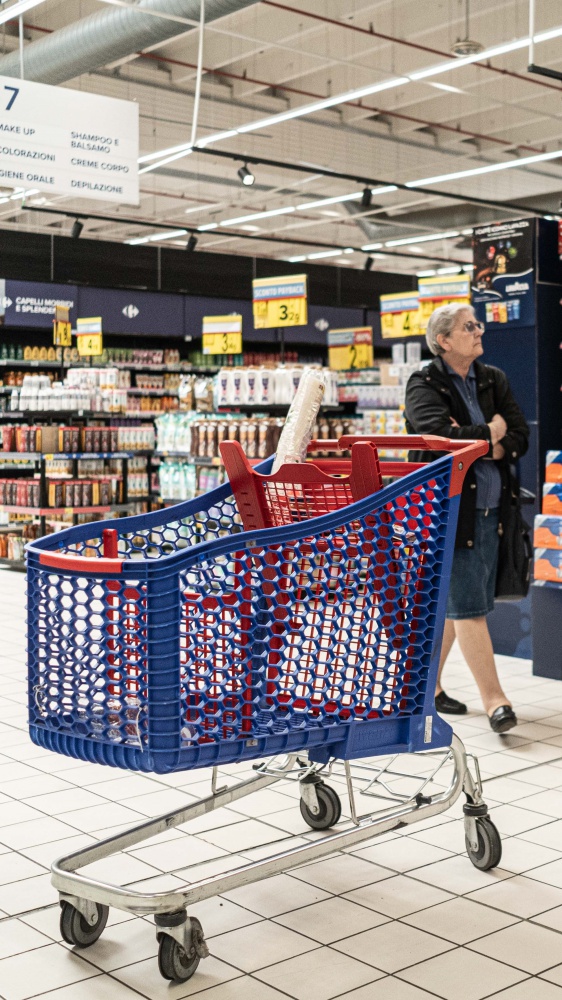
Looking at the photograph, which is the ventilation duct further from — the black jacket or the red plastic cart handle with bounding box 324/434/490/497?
the red plastic cart handle with bounding box 324/434/490/497

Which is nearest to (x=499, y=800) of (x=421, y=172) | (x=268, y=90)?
(x=268, y=90)

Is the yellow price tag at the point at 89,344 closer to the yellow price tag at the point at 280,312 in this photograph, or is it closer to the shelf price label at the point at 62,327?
the shelf price label at the point at 62,327

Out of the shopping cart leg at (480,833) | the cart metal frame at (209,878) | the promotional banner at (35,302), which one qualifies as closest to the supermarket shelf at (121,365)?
the promotional banner at (35,302)

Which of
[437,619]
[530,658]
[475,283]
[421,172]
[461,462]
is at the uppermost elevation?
[421,172]

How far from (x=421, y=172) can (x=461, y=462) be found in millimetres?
15940

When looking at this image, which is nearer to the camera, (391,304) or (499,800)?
(499,800)

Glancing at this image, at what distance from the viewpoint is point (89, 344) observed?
13.2 meters

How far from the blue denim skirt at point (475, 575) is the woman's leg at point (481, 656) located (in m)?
0.04

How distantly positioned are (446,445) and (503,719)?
172 centimetres

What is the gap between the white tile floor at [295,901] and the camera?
228 centimetres

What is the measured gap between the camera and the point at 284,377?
869 cm

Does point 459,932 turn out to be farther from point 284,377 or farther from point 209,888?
point 284,377

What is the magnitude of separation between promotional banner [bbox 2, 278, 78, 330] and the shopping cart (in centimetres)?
1118

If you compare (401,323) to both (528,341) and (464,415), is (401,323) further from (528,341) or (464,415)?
(464,415)
